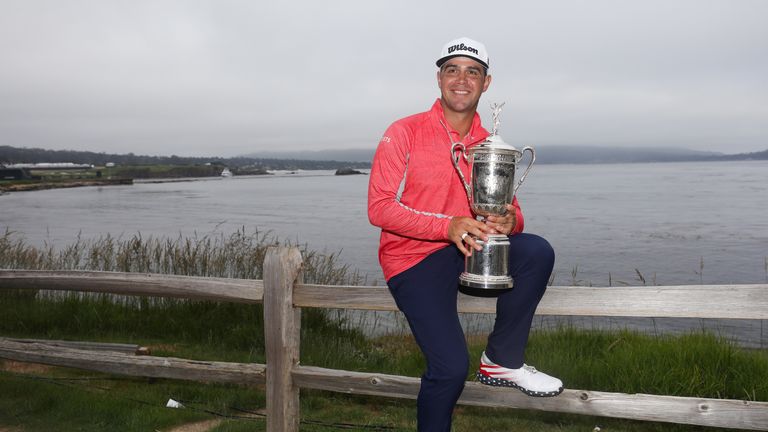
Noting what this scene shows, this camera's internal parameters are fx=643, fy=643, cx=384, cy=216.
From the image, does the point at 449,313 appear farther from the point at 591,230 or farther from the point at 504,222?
the point at 591,230

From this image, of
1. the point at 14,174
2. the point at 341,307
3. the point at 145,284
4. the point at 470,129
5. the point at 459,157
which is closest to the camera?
the point at 459,157

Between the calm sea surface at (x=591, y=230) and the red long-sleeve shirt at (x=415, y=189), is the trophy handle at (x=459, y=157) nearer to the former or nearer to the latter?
the red long-sleeve shirt at (x=415, y=189)

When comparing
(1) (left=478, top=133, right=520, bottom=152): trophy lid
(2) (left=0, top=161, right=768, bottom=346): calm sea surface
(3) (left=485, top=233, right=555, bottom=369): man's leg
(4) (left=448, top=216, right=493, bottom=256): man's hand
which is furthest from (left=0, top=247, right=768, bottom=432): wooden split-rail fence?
(2) (left=0, top=161, right=768, bottom=346): calm sea surface

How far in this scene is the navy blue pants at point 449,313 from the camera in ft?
9.87

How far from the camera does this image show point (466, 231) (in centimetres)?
296

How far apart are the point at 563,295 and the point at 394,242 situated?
0.93 meters

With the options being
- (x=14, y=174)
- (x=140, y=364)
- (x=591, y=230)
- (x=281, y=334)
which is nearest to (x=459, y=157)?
(x=281, y=334)

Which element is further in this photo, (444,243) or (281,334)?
(281,334)

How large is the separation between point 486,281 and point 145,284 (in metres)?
2.42

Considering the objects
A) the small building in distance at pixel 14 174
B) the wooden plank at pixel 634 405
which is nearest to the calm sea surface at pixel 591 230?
the wooden plank at pixel 634 405

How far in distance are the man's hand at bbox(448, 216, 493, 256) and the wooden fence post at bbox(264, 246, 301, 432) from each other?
109cm

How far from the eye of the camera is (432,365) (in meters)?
3.03

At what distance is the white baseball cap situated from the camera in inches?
127

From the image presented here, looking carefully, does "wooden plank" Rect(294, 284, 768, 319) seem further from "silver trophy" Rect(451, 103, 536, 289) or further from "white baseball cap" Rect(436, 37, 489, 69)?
"white baseball cap" Rect(436, 37, 489, 69)
